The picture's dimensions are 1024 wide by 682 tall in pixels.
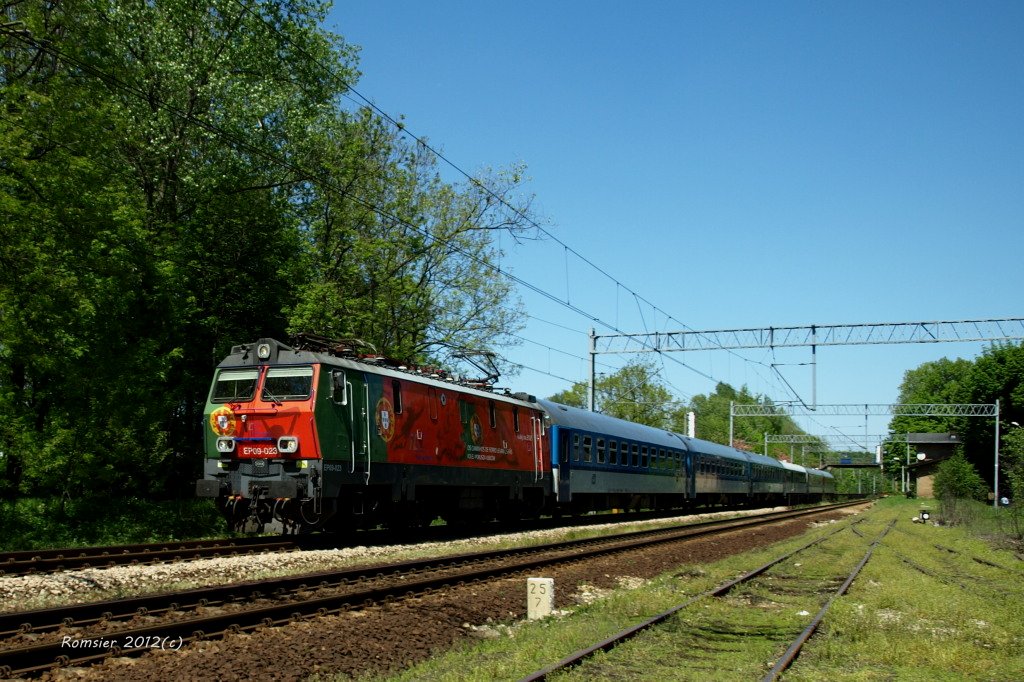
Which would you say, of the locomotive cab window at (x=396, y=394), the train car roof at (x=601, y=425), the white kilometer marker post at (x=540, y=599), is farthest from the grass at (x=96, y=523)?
the white kilometer marker post at (x=540, y=599)

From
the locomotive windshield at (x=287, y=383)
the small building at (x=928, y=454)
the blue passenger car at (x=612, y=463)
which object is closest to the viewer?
the locomotive windshield at (x=287, y=383)

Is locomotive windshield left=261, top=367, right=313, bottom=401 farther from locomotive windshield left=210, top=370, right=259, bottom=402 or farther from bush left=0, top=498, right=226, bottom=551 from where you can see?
bush left=0, top=498, right=226, bottom=551

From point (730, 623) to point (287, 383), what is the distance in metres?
9.05

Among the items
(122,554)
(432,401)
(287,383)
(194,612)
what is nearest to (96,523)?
(122,554)

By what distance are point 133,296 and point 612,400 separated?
1987 inches

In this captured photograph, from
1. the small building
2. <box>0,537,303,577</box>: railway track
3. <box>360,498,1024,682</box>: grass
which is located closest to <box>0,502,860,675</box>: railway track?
<box>360,498,1024,682</box>: grass

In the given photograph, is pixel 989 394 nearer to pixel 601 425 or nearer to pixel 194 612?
pixel 601 425

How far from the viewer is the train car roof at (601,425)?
26781 millimetres

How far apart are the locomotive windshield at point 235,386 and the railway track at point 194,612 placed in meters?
4.92

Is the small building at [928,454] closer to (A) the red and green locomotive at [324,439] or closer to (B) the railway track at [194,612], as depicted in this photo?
(A) the red and green locomotive at [324,439]

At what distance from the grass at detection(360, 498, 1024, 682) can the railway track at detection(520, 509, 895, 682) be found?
0.06m

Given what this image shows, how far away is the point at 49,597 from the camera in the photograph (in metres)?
10.7

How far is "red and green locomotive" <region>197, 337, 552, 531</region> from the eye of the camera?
1595 cm

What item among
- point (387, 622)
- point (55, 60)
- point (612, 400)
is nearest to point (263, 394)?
point (387, 622)
